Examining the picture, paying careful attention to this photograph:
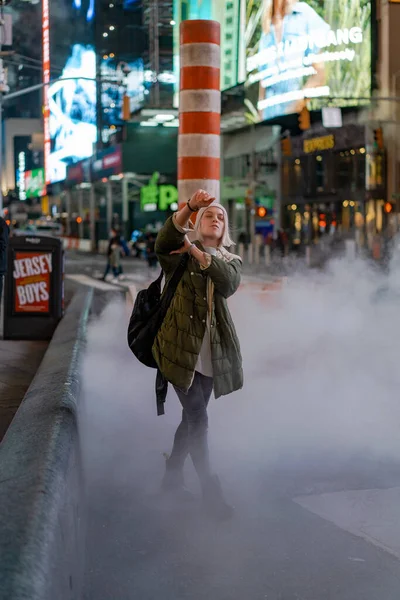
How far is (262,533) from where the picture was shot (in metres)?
4.56

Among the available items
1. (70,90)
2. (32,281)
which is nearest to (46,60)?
(70,90)

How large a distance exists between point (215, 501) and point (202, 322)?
947mm

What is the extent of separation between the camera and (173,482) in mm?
5059

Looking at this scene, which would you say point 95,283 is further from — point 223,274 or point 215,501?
point 223,274

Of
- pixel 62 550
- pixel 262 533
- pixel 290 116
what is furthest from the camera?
pixel 290 116

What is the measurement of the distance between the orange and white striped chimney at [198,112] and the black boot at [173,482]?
3732 millimetres

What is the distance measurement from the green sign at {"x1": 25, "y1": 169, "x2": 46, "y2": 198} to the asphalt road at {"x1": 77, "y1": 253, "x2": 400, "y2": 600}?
4336 inches

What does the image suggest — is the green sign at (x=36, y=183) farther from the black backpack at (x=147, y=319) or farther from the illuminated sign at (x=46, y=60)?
the black backpack at (x=147, y=319)

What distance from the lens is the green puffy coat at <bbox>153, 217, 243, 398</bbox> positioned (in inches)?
185

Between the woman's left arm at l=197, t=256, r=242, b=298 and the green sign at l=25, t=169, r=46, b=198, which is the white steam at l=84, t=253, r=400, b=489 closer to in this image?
the woman's left arm at l=197, t=256, r=242, b=298

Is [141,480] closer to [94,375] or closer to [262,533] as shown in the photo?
[262,533]

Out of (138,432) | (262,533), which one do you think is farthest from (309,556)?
(138,432)

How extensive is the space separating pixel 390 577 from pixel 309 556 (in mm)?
413

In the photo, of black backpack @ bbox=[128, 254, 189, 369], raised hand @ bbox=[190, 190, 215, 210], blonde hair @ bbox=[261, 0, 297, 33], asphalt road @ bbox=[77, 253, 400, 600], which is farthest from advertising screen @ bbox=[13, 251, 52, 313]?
blonde hair @ bbox=[261, 0, 297, 33]
